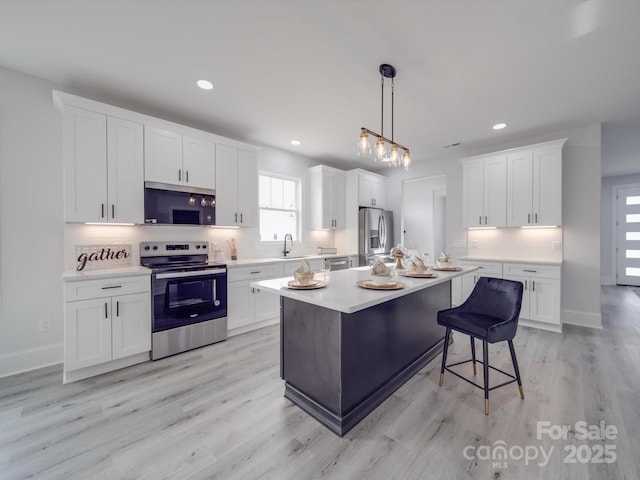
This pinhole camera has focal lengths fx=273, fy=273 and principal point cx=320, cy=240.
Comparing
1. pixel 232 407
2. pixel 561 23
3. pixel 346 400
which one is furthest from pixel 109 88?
pixel 561 23

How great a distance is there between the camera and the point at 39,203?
2.67 m

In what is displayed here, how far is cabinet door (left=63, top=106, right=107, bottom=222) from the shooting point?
257cm

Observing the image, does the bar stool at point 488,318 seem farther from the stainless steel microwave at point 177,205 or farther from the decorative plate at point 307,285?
the stainless steel microwave at point 177,205

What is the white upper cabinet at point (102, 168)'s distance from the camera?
2592mm

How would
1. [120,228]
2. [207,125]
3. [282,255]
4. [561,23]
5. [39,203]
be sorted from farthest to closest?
[282,255]
[207,125]
[120,228]
[39,203]
[561,23]

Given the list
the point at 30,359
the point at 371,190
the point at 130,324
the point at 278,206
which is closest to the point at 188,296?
the point at 130,324

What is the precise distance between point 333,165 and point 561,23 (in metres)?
4.07

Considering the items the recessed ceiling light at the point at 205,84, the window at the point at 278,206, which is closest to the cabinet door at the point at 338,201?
the window at the point at 278,206

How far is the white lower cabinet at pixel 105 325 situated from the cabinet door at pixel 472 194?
15.2 feet

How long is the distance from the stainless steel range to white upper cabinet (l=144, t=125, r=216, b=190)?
0.79m

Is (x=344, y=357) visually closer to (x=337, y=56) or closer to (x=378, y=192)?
(x=337, y=56)

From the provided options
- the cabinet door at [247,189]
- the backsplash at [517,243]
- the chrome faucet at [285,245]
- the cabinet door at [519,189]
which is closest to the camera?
the cabinet door at [247,189]

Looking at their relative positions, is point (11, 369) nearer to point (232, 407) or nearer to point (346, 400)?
point (232, 407)

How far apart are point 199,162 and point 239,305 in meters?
1.87
